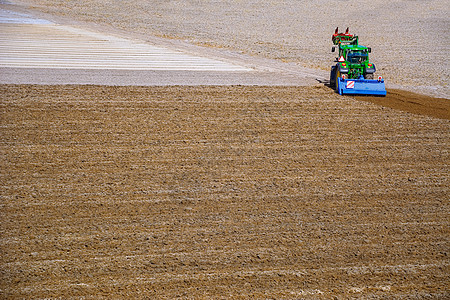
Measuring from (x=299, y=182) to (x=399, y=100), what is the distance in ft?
25.6

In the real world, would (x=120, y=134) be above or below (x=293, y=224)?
above

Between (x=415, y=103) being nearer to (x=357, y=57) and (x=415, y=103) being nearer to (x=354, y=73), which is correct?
(x=354, y=73)

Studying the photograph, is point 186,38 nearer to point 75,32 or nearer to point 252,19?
point 75,32

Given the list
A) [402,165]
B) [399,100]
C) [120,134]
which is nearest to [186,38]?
[399,100]

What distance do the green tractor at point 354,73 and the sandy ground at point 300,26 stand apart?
90.6 inches

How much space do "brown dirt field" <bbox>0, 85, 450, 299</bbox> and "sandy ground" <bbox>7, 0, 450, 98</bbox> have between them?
7865 mm

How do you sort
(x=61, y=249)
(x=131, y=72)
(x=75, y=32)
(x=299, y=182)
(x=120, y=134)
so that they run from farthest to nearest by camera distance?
1. (x=75, y=32)
2. (x=131, y=72)
3. (x=120, y=134)
4. (x=299, y=182)
5. (x=61, y=249)

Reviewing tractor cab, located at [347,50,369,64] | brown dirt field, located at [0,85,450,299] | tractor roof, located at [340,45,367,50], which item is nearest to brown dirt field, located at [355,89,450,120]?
brown dirt field, located at [0,85,450,299]

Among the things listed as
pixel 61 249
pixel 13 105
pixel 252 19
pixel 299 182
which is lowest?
pixel 61 249

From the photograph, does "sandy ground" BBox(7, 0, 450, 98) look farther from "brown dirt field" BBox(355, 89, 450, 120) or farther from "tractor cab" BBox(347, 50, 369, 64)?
"tractor cab" BBox(347, 50, 369, 64)

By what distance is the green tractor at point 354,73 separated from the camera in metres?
15.3

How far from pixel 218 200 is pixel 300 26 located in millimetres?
27451

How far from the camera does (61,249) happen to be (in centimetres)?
684

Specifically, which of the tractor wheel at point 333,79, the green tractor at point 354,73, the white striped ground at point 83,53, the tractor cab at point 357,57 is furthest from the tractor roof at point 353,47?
the white striped ground at point 83,53
